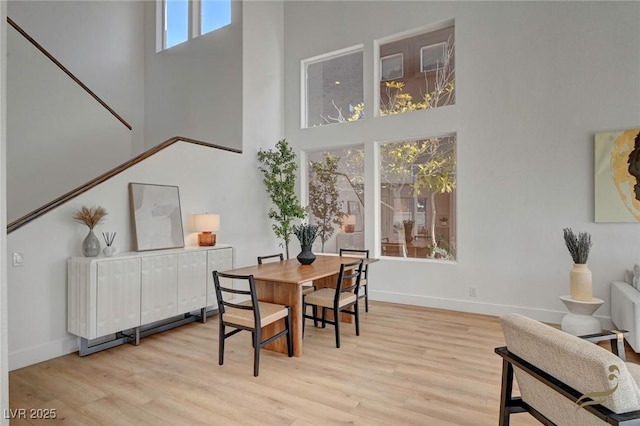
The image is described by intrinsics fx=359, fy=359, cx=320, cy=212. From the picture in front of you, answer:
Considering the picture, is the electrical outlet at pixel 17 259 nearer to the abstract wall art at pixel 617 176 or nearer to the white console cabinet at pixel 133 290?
the white console cabinet at pixel 133 290

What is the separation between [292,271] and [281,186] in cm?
230

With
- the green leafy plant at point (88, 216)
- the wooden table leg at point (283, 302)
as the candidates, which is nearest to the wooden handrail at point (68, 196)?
the green leafy plant at point (88, 216)

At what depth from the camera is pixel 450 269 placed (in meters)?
4.79

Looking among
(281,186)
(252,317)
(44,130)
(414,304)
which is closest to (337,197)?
(281,186)

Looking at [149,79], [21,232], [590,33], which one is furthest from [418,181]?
[149,79]

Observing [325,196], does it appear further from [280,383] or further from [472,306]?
[280,383]

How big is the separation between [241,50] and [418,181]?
10.7ft

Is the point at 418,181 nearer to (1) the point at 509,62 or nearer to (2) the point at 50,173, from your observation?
(1) the point at 509,62

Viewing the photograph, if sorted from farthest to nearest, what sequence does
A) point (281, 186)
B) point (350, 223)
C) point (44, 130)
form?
1. point (350, 223)
2. point (281, 186)
3. point (44, 130)

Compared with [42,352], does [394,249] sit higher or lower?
higher

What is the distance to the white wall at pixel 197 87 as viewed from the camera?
A: 544 centimetres

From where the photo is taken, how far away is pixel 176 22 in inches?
255

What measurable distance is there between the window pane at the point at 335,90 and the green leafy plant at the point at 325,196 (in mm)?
688

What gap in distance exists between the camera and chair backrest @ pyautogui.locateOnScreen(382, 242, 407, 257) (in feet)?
17.4
